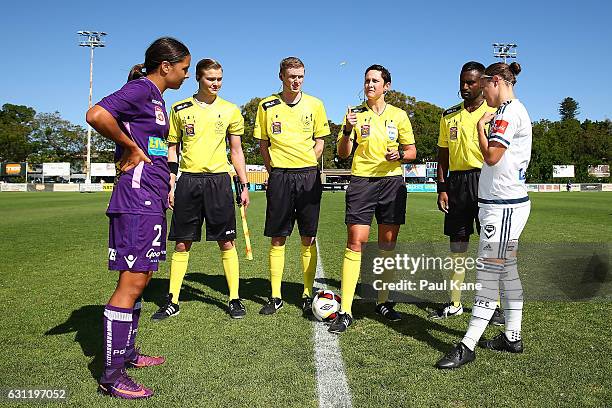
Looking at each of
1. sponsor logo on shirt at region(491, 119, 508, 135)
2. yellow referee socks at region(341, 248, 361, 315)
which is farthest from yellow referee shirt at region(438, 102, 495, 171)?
yellow referee socks at region(341, 248, 361, 315)

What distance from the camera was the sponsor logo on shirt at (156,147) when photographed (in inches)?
129

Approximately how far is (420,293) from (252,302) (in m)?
2.01

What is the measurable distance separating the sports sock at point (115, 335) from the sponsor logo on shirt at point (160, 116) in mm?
1269

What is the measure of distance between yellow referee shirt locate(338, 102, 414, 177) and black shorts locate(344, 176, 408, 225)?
0.26 feet

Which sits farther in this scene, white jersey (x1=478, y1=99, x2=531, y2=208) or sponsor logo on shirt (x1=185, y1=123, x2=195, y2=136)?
sponsor logo on shirt (x1=185, y1=123, x2=195, y2=136)

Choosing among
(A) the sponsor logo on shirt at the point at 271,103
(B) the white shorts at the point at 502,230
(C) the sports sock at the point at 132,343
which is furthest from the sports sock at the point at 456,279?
(C) the sports sock at the point at 132,343

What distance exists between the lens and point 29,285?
248 inches

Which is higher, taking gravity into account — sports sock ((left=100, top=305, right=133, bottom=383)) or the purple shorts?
the purple shorts

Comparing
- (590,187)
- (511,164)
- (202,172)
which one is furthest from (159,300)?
(590,187)

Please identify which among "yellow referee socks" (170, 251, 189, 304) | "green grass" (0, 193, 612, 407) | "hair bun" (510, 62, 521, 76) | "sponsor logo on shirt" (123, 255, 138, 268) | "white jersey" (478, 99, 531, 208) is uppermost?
"hair bun" (510, 62, 521, 76)

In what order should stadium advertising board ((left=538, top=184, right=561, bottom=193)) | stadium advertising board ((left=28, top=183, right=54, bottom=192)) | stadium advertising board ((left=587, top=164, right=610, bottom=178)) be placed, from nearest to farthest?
stadium advertising board ((left=538, top=184, right=561, bottom=193)), stadium advertising board ((left=28, top=183, right=54, bottom=192)), stadium advertising board ((left=587, top=164, right=610, bottom=178))

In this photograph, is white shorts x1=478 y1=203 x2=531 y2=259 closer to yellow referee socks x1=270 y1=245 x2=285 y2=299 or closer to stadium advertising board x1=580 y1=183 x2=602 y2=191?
yellow referee socks x1=270 y1=245 x2=285 y2=299

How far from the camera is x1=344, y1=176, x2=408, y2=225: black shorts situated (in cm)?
469

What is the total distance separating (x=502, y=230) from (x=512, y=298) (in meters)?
0.58
